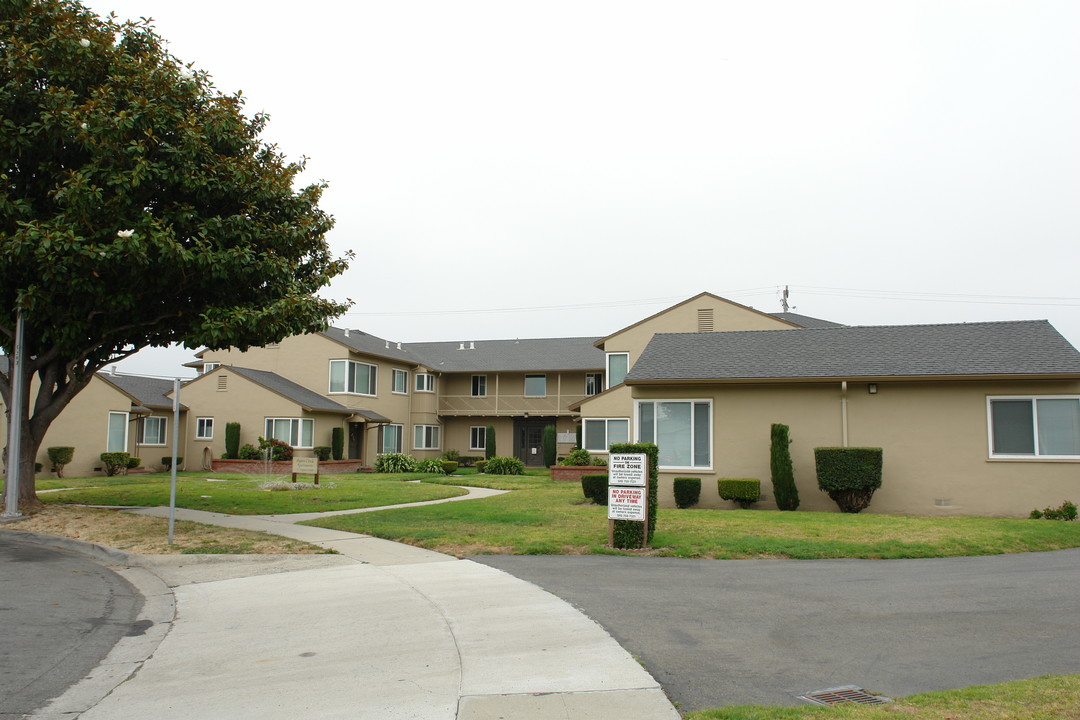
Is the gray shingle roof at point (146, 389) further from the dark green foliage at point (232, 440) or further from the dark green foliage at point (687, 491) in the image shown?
the dark green foliage at point (687, 491)

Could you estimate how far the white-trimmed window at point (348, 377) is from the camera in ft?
125

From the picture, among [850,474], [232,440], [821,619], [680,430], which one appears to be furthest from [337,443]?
[821,619]

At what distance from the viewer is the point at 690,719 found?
5191mm

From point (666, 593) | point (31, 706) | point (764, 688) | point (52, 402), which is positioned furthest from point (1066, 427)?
point (52, 402)

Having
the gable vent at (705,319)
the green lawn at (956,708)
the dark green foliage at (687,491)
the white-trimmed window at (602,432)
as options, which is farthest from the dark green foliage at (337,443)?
the green lawn at (956,708)

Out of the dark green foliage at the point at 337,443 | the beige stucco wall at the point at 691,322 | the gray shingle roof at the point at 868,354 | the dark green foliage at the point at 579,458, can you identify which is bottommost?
the dark green foliage at the point at 579,458

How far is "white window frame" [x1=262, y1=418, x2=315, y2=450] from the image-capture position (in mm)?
35438

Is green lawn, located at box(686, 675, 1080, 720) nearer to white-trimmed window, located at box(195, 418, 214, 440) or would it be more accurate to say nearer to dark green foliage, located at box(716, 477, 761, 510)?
dark green foliage, located at box(716, 477, 761, 510)

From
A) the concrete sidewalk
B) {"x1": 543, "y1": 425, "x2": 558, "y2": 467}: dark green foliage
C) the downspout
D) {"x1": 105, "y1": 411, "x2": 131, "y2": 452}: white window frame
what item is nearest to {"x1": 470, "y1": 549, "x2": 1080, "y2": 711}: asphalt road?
the concrete sidewalk

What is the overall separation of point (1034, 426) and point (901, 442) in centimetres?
265

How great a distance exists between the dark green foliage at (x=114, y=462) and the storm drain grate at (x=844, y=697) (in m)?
32.6

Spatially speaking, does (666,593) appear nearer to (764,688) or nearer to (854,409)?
(764,688)

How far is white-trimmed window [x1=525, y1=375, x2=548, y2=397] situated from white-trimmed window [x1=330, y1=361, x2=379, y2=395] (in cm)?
911

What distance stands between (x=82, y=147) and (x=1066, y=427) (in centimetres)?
1981
